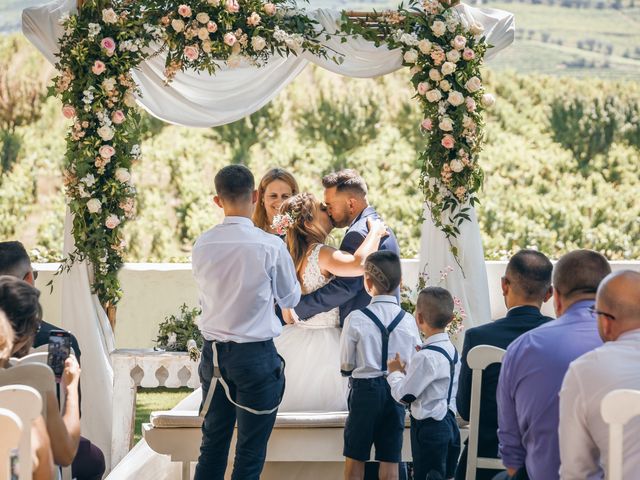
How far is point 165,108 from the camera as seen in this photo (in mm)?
7129

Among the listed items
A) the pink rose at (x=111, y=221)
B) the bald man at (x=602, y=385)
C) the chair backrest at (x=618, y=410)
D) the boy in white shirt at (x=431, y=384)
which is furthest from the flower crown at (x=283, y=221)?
the chair backrest at (x=618, y=410)

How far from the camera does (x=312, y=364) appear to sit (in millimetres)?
5320

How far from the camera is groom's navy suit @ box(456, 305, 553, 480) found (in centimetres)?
362

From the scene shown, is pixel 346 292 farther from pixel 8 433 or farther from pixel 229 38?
pixel 8 433

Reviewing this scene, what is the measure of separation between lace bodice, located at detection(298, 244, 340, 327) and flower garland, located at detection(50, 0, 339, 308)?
1.73m

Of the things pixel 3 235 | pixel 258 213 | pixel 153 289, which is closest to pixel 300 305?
pixel 258 213

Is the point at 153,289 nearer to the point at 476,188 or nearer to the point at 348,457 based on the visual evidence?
the point at 476,188

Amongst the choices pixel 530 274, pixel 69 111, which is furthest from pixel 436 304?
pixel 69 111

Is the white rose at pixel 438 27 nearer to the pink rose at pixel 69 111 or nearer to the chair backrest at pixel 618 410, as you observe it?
the pink rose at pixel 69 111

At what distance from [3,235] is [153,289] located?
545 centimetres

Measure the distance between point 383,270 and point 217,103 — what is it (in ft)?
10.6

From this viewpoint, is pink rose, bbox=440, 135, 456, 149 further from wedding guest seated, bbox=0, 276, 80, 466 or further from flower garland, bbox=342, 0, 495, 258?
wedding guest seated, bbox=0, 276, 80, 466

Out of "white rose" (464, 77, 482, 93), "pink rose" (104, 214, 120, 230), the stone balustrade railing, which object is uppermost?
"white rose" (464, 77, 482, 93)

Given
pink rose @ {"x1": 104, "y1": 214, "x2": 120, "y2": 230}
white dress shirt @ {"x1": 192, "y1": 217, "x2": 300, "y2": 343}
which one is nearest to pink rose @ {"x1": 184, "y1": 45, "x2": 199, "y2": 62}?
pink rose @ {"x1": 104, "y1": 214, "x2": 120, "y2": 230}
